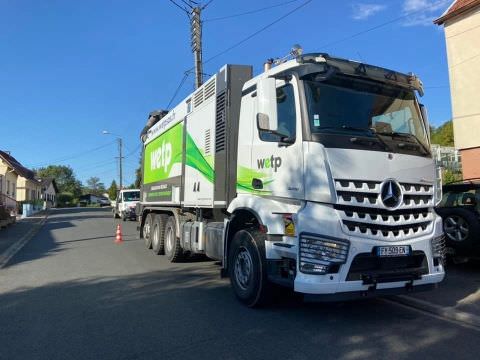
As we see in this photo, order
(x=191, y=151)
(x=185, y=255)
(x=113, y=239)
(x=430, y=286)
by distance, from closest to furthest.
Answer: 1. (x=430, y=286)
2. (x=191, y=151)
3. (x=185, y=255)
4. (x=113, y=239)

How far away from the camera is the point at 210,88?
868 centimetres

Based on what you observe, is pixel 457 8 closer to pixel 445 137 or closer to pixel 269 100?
pixel 269 100

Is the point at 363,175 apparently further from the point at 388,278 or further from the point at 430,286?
the point at 430,286

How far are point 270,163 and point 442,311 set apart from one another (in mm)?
3041

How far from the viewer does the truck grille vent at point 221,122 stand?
7.80m

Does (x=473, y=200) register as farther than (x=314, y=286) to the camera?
Yes

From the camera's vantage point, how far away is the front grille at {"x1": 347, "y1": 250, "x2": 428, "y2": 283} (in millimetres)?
5273

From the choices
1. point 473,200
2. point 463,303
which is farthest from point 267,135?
point 473,200

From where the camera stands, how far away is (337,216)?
5230 mm

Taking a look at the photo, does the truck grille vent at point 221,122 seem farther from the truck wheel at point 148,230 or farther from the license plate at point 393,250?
the truck wheel at point 148,230

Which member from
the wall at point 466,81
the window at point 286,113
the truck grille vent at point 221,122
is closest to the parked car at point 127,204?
the wall at point 466,81

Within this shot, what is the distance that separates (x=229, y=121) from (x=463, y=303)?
4.47 m

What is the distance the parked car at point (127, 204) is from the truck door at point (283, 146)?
2639 centimetres

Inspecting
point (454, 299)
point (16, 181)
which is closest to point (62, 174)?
point (16, 181)
